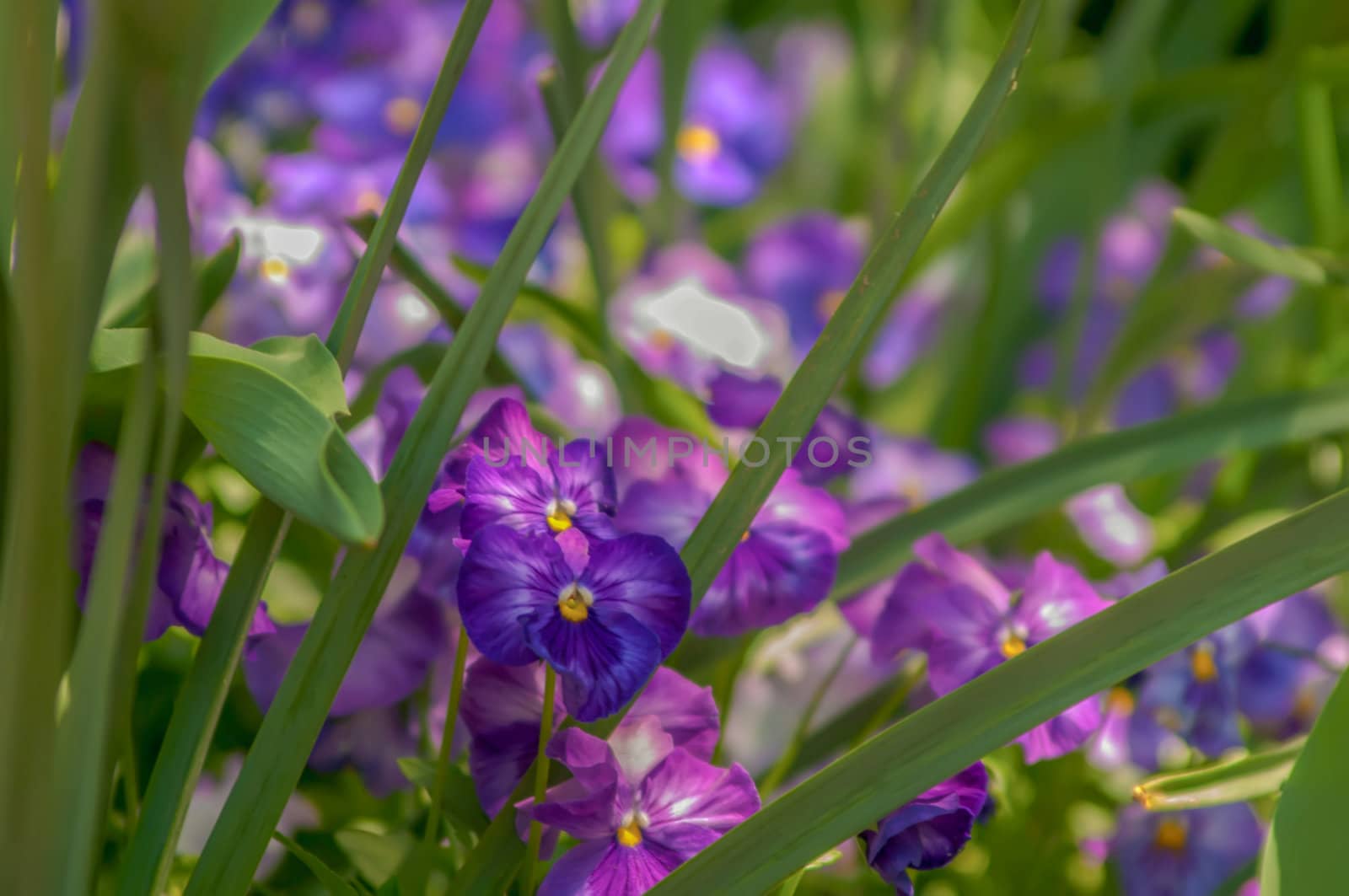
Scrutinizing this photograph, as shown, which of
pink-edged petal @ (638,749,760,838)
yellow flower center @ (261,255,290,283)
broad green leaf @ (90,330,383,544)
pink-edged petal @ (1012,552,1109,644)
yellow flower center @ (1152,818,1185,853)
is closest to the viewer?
broad green leaf @ (90,330,383,544)

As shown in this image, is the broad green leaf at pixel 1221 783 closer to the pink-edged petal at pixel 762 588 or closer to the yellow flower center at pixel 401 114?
the pink-edged petal at pixel 762 588

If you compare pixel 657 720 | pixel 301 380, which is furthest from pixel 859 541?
pixel 301 380

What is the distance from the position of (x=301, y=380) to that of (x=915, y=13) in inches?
34.7

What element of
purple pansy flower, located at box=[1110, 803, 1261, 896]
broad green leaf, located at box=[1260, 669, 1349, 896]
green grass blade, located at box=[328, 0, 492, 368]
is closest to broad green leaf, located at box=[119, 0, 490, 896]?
green grass blade, located at box=[328, 0, 492, 368]

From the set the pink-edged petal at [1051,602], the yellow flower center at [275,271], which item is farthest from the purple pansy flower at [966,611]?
the yellow flower center at [275,271]

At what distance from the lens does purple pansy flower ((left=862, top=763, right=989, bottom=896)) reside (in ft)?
1.53

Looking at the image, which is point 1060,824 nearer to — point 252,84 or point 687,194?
point 687,194

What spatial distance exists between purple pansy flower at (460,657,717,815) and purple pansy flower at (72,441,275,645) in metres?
0.09

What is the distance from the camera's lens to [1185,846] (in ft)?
2.27

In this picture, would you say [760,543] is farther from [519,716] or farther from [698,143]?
[698,143]

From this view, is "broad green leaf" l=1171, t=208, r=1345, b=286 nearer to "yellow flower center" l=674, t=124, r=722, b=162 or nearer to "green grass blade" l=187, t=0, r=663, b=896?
"green grass blade" l=187, t=0, r=663, b=896

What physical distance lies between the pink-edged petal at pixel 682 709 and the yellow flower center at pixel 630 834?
0.04 metres

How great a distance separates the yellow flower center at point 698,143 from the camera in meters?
1.37

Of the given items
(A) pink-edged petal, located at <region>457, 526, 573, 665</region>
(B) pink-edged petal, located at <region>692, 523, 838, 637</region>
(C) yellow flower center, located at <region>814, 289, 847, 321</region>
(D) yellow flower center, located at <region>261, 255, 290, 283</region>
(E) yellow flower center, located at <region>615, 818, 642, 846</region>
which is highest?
(C) yellow flower center, located at <region>814, 289, 847, 321</region>
